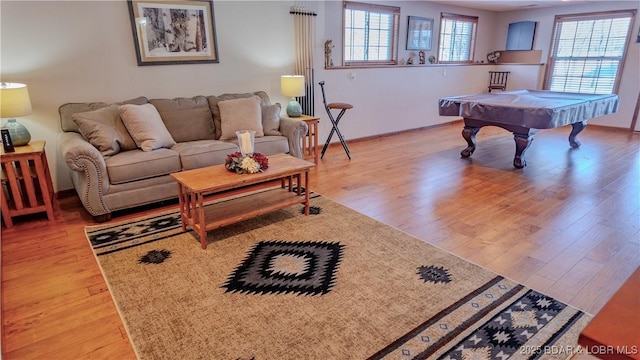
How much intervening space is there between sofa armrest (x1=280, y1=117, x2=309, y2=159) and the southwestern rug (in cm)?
144

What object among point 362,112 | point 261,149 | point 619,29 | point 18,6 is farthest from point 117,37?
point 619,29

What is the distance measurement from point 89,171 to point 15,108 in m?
0.74

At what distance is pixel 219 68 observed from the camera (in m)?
4.19

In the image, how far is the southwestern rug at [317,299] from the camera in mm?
1674

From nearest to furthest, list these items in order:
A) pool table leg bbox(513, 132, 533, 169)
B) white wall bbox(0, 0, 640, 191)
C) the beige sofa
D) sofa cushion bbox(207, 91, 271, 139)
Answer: the beige sofa < white wall bbox(0, 0, 640, 191) < sofa cushion bbox(207, 91, 271, 139) < pool table leg bbox(513, 132, 533, 169)

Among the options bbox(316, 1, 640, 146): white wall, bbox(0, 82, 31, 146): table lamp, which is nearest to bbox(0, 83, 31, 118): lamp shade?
bbox(0, 82, 31, 146): table lamp

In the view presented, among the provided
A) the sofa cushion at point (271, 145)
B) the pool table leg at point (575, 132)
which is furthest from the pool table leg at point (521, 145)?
the sofa cushion at point (271, 145)

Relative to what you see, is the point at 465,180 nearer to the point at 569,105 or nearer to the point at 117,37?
the point at 569,105

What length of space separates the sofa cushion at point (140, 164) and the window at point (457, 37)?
5.31m

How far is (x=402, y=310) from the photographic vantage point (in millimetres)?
1907

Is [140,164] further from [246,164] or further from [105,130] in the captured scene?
[246,164]

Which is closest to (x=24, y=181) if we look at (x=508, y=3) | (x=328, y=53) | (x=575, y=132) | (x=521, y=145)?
(x=328, y=53)

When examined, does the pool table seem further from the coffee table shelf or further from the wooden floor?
the coffee table shelf

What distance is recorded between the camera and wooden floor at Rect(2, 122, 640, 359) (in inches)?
74.0
